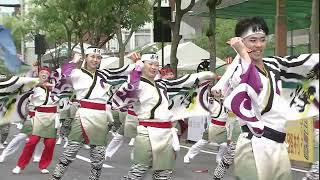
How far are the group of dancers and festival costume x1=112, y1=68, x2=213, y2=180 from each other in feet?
0.03

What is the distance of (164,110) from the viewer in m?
6.83

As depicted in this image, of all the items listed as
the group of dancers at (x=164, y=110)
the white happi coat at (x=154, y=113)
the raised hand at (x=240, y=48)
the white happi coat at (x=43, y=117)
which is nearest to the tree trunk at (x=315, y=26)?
the group of dancers at (x=164, y=110)

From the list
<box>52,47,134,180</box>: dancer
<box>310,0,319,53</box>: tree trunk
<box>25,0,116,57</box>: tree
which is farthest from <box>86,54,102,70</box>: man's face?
<box>25,0,116,57</box>: tree

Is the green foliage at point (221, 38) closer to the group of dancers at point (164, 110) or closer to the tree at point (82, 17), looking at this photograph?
the tree at point (82, 17)

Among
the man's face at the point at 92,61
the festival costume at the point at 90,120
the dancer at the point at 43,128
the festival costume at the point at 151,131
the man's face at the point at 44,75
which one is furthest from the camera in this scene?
the dancer at the point at 43,128

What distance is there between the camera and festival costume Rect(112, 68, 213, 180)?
21.9 feet

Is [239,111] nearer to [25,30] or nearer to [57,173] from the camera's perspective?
[57,173]

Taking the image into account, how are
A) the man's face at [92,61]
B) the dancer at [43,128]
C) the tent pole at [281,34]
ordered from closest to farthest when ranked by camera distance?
the man's face at [92,61] < the dancer at [43,128] < the tent pole at [281,34]

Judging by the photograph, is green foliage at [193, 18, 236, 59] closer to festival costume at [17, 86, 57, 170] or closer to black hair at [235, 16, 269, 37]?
festival costume at [17, 86, 57, 170]

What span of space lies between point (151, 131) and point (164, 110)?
0.27m

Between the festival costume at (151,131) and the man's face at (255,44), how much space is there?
198 centimetres

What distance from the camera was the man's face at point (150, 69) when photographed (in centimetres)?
697

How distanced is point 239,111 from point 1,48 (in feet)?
10.1

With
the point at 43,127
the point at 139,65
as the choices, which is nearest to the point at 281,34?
the point at 43,127
